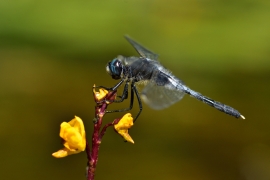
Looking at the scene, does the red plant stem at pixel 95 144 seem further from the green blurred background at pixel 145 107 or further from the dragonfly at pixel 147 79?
the green blurred background at pixel 145 107

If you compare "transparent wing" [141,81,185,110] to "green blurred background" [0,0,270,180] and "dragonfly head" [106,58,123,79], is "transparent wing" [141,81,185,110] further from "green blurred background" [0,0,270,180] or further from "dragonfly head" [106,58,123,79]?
"green blurred background" [0,0,270,180]

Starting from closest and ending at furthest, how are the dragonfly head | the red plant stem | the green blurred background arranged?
the red plant stem, the dragonfly head, the green blurred background

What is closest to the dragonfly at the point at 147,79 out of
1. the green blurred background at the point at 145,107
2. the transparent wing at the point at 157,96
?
the transparent wing at the point at 157,96

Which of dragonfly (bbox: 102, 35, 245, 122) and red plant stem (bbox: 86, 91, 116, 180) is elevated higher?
dragonfly (bbox: 102, 35, 245, 122)

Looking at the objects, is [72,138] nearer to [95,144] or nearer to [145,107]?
[95,144]

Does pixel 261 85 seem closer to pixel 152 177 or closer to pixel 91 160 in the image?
pixel 152 177

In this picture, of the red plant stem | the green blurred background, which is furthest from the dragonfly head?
the green blurred background
